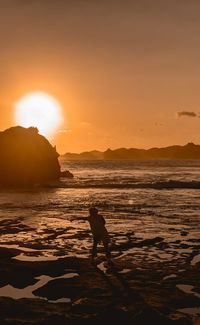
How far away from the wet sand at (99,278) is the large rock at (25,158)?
2378 inches

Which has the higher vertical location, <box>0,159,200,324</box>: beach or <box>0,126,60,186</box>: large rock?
<box>0,126,60,186</box>: large rock

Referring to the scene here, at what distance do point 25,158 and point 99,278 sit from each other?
74478mm

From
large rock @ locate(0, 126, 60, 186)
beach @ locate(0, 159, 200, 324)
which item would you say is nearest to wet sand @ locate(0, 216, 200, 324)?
beach @ locate(0, 159, 200, 324)

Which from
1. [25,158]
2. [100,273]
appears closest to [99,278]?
[100,273]

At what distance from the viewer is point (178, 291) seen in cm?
1241

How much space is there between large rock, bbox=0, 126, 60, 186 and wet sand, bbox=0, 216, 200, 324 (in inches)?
2378

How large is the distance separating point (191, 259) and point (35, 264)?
6.18m

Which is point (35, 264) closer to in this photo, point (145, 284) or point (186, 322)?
point (145, 284)

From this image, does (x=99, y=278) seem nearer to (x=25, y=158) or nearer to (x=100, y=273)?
(x=100, y=273)

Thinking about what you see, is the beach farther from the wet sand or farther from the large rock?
the large rock

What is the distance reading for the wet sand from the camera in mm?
10352

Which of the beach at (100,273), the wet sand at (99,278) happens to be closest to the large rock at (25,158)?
the beach at (100,273)

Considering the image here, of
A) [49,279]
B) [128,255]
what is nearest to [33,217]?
[128,255]

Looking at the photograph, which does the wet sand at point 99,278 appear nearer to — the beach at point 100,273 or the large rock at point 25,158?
the beach at point 100,273
